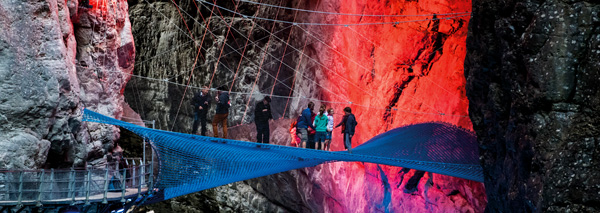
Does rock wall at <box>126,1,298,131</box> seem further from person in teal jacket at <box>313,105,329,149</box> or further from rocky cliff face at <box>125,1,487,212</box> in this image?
person in teal jacket at <box>313,105,329,149</box>

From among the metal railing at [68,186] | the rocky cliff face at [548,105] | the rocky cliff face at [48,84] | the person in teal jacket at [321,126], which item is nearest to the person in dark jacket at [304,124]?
the person in teal jacket at [321,126]

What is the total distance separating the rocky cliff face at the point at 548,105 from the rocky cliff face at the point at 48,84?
280 inches

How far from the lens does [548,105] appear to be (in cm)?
703

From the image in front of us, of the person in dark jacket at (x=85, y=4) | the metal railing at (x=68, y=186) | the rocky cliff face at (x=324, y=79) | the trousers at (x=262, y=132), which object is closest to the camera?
the metal railing at (x=68, y=186)

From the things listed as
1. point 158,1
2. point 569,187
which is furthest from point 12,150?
point 158,1

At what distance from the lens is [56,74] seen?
Answer: 1116 centimetres

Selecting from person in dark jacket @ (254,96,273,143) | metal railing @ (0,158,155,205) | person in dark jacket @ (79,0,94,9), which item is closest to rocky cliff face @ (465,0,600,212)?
person in dark jacket @ (254,96,273,143)

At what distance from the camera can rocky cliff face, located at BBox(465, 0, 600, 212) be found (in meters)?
6.66

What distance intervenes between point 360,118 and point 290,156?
3.94m

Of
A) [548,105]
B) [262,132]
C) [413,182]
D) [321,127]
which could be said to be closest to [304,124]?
[321,127]

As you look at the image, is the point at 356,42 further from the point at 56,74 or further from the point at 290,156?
the point at 56,74

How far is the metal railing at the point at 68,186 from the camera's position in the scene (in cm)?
990

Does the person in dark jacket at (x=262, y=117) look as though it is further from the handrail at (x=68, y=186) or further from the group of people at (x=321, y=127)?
the handrail at (x=68, y=186)

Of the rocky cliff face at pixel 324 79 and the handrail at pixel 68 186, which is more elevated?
the rocky cliff face at pixel 324 79
